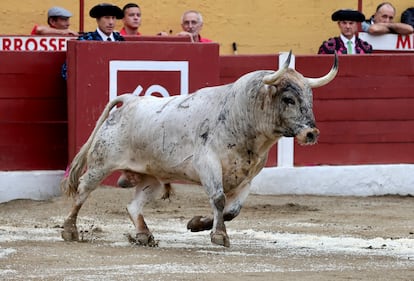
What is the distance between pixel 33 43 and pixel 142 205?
3672 millimetres

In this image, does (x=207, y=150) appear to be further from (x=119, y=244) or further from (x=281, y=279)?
(x=281, y=279)

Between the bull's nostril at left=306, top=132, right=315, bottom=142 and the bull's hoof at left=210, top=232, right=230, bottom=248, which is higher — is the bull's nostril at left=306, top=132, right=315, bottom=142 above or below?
above

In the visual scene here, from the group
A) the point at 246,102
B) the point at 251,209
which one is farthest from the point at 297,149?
the point at 246,102

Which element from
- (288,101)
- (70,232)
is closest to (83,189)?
(70,232)

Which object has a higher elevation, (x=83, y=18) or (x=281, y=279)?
(x=83, y=18)

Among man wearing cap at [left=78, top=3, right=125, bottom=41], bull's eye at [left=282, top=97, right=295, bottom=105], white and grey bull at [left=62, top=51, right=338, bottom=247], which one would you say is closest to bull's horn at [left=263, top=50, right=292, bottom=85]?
white and grey bull at [left=62, top=51, right=338, bottom=247]

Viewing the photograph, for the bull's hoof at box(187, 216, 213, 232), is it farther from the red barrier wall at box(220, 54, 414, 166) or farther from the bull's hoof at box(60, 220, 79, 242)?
the red barrier wall at box(220, 54, 414, 166)

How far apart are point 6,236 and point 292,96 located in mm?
1959

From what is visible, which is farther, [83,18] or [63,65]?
[83,18]

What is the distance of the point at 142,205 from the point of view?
8.45 m

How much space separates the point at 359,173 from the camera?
38.1 ft

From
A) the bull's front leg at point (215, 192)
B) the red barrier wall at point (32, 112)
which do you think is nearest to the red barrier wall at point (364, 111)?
the red barrier wall at point (32, 112)

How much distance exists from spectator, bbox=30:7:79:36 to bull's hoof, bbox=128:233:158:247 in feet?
12.8

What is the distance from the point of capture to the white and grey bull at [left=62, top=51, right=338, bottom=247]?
7844 millimetres
